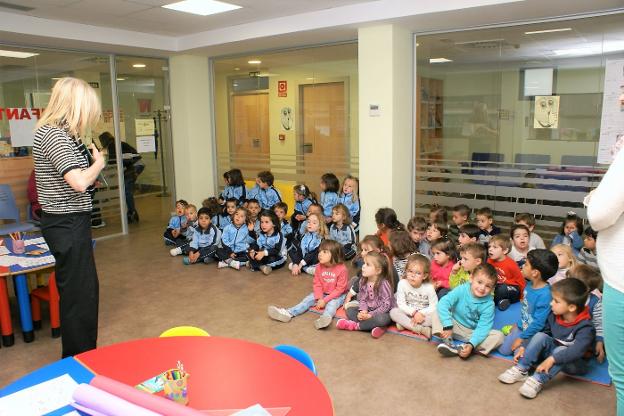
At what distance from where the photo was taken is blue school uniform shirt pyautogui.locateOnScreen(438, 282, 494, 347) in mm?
3791

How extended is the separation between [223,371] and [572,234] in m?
4.65

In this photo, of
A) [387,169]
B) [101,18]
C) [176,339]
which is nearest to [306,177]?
[387,169]

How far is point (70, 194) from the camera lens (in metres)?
2.97

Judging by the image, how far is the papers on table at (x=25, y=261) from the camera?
4.14 meters

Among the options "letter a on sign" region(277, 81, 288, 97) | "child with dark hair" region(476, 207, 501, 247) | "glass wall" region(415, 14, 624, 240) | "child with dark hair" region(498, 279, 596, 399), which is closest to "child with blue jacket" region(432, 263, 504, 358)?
"child with dark hair" region(498, 279, 596, 399)

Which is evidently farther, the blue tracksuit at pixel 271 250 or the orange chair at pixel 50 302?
the blue tracksuit at pixel 271 250

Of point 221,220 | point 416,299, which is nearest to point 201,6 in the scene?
point 221,220

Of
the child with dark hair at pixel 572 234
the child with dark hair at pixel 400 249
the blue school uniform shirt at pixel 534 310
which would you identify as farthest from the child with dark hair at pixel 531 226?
the blue school uniform shirt at pixel 534 310

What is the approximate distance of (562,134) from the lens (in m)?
5.74

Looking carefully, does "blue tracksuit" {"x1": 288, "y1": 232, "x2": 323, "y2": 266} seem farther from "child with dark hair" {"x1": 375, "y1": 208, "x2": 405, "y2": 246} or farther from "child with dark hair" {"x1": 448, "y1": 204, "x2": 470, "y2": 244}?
"child with dark hair" {"x1": 448, "y1": 204, "x2": 470, "y2": 244}

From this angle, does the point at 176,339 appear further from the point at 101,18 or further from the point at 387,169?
the point at 101,18

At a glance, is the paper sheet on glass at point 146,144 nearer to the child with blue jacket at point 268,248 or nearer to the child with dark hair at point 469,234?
the child with blue jacket at point 268,248

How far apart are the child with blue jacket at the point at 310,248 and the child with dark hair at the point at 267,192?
62.4 inches

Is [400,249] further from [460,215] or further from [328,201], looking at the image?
[328,201]
